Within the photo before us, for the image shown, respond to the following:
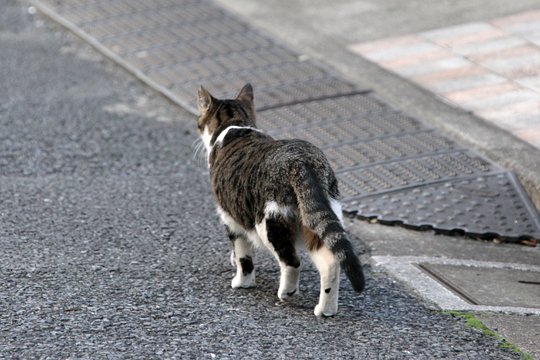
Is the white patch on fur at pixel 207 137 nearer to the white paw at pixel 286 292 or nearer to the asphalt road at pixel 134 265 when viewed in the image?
the asphalt road at pixel 134 265

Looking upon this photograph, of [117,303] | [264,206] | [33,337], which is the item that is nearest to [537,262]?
[264,206]

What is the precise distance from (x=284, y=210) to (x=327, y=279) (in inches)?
14.2

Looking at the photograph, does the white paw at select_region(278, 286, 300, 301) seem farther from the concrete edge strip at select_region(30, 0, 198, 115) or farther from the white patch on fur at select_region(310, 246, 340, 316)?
the concrete edge strip at select_region(30, 0, 198, 115)

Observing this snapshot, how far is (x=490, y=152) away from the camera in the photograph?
6.68 metres

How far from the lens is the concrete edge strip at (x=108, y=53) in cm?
770

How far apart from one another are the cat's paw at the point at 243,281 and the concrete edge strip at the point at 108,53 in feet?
8.65

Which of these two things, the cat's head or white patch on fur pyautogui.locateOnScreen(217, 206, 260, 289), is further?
the cat's head

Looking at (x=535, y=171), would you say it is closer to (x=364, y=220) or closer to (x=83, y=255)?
(x=364, y=220)

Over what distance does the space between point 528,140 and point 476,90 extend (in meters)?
0.88

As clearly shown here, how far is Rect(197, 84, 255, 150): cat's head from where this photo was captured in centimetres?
540

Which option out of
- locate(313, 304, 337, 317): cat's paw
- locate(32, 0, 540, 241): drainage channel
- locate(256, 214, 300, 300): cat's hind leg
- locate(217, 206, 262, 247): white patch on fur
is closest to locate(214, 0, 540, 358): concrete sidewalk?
locate(32, 0, 540, 241): drainage channel

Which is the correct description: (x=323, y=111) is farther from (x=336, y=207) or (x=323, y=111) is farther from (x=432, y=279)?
(x=336, y=207)

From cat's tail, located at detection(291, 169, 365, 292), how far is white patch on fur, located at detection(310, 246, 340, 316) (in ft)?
0.15

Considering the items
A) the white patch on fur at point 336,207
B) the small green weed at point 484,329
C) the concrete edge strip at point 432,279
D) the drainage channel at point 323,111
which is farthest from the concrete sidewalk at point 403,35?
the white patch on fur at point 336,207
